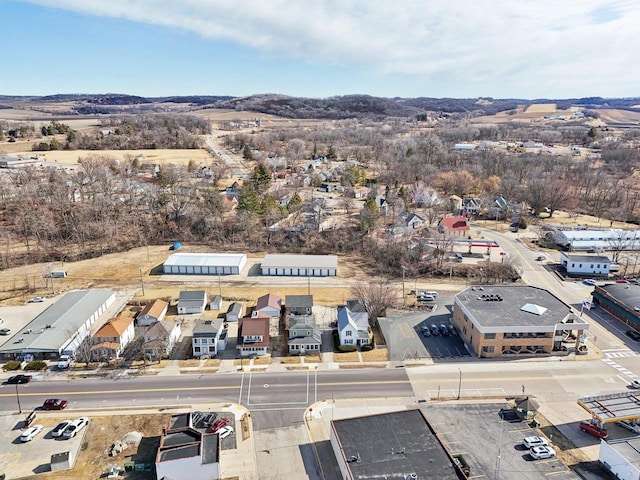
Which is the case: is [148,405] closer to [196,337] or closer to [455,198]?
[196,337]

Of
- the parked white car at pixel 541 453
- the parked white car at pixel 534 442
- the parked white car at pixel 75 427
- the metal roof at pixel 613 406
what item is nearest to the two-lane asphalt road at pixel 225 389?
the parked white car at pixel 75 427

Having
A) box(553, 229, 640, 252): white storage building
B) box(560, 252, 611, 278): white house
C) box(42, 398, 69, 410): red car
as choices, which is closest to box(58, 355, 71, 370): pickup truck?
box(42, 398, 69, 410): red car

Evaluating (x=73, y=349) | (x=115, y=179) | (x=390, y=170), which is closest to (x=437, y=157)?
(x=390, y=170)

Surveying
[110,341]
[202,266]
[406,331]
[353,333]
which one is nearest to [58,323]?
[110,341]

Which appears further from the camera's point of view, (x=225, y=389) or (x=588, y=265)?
(x=588, y=265)

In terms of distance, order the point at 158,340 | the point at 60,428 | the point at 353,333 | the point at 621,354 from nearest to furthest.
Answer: the point at 60,428 < the point at 158,340 < the point at 621,354 < the point at 353,333

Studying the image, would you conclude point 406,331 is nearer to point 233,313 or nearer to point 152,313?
point 233,313
